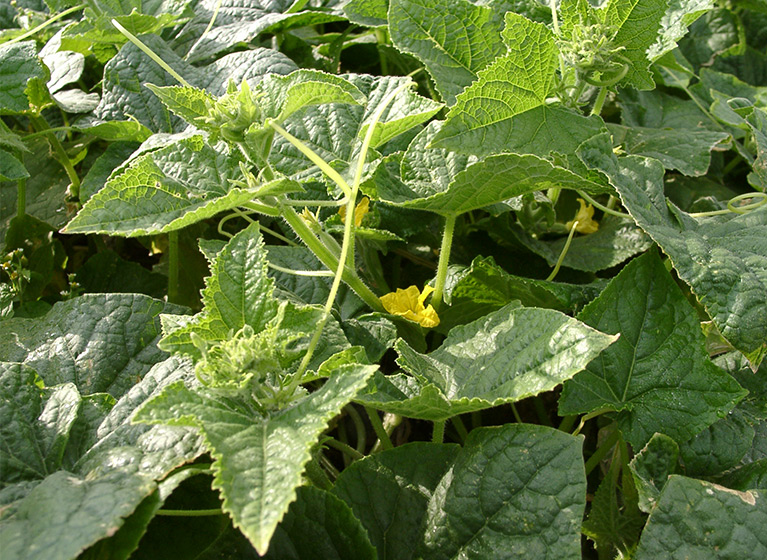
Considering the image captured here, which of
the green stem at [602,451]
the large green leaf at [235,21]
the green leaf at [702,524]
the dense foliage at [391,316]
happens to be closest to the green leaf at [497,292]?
the dense foliage at [391,316]

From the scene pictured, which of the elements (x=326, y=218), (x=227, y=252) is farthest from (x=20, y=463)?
(x=326, y=218)

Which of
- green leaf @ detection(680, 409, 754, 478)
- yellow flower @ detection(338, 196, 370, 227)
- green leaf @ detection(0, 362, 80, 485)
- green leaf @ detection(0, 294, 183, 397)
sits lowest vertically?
green leaf @ detection(680, 409, 754, 478)

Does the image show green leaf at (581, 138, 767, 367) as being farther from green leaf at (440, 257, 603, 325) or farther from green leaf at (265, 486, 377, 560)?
green leaf at (265, 486, 377, 560)

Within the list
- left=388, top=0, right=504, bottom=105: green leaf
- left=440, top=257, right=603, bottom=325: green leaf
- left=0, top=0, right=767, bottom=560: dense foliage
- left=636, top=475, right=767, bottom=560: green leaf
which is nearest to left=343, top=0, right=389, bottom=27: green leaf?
left=0, top=0, right=767, bottom=560: dense foliage

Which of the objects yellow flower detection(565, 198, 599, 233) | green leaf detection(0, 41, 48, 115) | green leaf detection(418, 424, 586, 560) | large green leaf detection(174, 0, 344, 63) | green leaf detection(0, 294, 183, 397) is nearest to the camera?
green leaf detection(418, 424, 586, 560)

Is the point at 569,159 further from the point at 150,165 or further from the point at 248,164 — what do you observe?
the point at 150,165

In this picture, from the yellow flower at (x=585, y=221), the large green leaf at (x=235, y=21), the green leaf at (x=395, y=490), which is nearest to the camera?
the green leaf at (x=395, y=490)

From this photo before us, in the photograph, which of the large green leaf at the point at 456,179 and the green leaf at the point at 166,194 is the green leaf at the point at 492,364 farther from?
the green leaf at the point at 166,194
